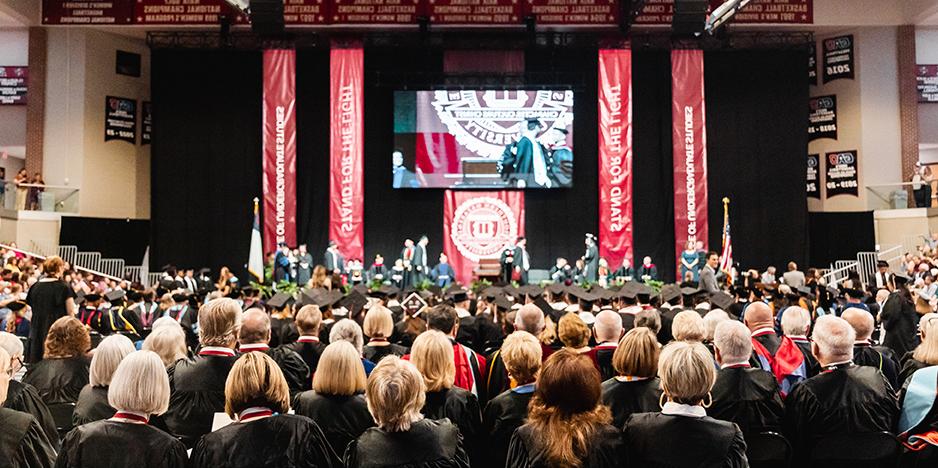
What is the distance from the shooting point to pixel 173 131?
23953mm

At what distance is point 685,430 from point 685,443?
5cm

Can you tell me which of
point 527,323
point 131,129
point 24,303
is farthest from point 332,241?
point 527,323

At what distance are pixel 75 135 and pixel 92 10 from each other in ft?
12.2

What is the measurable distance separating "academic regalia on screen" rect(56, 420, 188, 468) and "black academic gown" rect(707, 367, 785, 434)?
266 cm

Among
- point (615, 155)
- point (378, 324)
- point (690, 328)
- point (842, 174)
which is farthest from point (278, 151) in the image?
point (690, 328)

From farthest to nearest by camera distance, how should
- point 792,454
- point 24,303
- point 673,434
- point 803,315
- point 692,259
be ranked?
point 692,259
point 24,303
point 803,315
point 792,454
point 673,434

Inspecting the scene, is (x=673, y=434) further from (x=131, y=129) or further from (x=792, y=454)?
(x=131, y=129)

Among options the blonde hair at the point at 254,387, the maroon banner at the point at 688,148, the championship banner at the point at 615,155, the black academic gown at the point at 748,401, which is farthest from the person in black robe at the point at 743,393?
the maroon banner at the point at 688,148

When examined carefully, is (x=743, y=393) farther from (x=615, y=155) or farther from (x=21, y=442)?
(x=615, y=155)

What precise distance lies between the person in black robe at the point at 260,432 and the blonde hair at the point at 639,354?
1561 millimetres

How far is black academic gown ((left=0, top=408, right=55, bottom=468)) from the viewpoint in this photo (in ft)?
11.1

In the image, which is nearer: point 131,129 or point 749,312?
point 749,312

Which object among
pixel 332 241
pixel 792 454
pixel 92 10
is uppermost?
pixel 92 10

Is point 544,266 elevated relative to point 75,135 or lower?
lower
